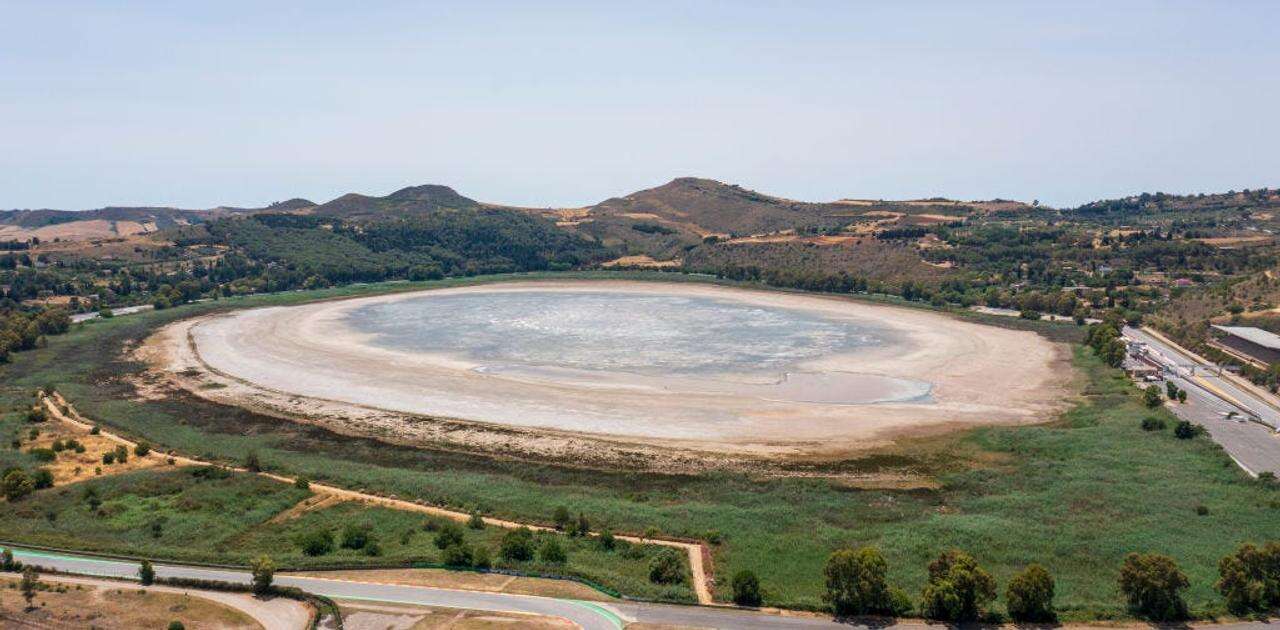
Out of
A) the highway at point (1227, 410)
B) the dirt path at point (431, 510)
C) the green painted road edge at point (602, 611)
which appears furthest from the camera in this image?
the highway at point (1227, 410)

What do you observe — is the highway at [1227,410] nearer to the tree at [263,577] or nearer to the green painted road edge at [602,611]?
the green painted road edge at [602,611]

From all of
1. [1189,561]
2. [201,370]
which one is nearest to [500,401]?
[201,370]

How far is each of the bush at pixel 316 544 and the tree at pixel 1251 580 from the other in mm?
40177

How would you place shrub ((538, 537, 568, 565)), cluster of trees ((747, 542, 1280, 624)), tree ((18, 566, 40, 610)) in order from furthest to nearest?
shrub ((538, 537, 568, 565)), tree ((18, 566, 40, 610)), cluster of trees ((747, 542, 1280, 624))

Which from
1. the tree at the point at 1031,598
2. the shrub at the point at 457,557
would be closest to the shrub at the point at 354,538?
the shrub at the point at 457,557

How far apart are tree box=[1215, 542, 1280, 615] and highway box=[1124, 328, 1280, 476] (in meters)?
18.3

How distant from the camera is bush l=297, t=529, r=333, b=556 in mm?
39531

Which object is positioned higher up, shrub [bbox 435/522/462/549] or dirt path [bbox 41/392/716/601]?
shrub [bbox 435/522/462/549]

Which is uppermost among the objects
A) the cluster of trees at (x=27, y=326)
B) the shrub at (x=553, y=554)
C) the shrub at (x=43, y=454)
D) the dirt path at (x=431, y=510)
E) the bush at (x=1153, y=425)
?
the cluster of trees at (x=27, y=326)

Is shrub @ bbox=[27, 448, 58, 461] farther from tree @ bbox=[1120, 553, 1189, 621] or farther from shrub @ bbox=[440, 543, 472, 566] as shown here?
tree @ bbox=[1120, 553, 1189, 621]

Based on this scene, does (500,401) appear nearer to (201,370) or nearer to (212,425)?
(212,425)

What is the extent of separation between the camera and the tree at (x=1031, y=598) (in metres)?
32.8

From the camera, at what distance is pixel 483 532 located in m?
42.8

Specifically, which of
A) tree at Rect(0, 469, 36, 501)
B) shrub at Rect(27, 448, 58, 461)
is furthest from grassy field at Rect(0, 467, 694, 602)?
shrub at Rect(27, 448, 58, 461)
